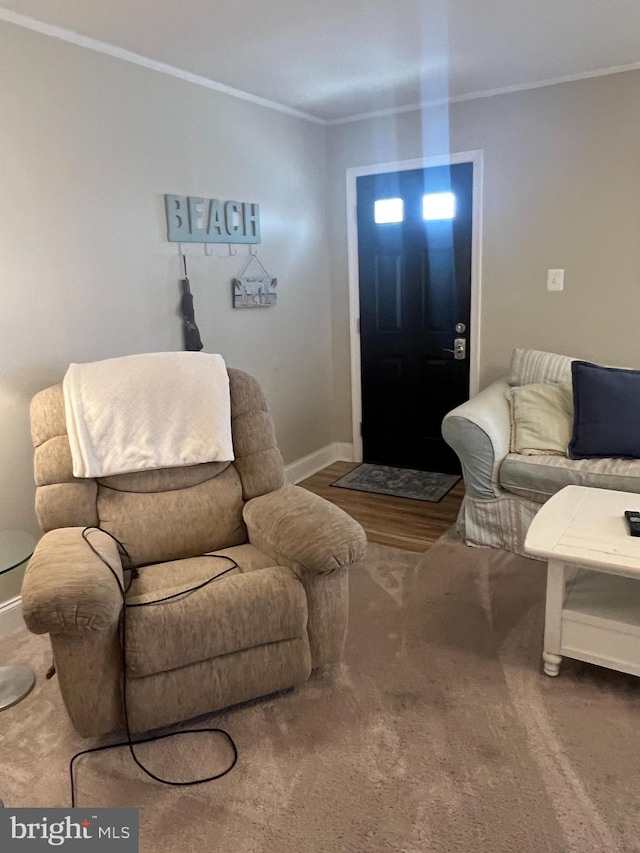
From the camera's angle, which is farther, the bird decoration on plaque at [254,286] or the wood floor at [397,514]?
the bird decoration on plaque at [254,286]

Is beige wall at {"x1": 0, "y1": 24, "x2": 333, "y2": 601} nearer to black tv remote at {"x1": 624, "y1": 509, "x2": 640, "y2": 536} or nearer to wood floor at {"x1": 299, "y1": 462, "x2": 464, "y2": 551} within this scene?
wood floor at {"x1": 299, "y1": 462, "x2": 464, "y2": 551}

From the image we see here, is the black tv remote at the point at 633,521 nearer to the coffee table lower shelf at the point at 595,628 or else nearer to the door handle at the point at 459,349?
the coffee table lower shelf at the point at 595,628

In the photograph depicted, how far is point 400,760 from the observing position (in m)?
1.81

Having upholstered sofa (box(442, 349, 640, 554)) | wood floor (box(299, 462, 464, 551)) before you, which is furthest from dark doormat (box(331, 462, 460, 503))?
upholstered sofa (box(442, 349, 640, 554))

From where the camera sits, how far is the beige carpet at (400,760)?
1.59 m

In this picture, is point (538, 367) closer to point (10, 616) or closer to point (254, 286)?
point (254, 286)

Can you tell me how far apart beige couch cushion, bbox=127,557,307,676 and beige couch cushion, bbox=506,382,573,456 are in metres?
1.59

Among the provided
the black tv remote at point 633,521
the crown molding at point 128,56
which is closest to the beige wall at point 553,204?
the crown molding at point 128,56

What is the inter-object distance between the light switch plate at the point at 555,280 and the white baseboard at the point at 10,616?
3.13 metres

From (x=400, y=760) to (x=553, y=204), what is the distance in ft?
9.84

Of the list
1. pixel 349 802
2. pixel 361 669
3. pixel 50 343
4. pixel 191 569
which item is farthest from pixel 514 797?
pixel 50 343

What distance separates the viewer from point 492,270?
3.80 m

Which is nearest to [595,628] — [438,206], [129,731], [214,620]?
[214,620]

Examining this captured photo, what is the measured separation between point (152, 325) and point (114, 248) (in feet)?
1.29
